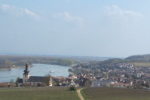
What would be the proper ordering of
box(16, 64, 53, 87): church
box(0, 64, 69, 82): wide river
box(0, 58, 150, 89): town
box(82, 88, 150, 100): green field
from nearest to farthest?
1. box(82, 88, 150, 100): green field
2. box(16, 64, 53, 87): church
3. box(0, 58, 150, 89): town
4. box(0, 64, 69, 82): wide river

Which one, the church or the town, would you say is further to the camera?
the town

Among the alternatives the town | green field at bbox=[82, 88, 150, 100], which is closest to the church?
the town

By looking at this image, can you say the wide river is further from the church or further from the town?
the church

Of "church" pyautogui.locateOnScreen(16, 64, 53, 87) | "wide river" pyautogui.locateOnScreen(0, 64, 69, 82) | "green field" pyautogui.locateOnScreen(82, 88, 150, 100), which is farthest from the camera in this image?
"wide river" pyautogui.locateOnScreen(0, 64, 69, 82)

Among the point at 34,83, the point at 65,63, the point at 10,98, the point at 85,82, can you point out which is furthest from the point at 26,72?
the point at 65,63

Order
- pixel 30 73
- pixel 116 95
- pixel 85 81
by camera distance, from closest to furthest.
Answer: pixel 116 95 → pixel 85 81 → pixel 30 73

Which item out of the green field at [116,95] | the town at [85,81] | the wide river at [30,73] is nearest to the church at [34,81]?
the town at [85,81]

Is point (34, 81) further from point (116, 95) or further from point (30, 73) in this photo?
point (30, 73)

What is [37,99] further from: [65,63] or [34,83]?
[65,63]

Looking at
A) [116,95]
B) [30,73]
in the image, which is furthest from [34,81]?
[30,73]

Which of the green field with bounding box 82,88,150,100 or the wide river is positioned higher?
the wide river

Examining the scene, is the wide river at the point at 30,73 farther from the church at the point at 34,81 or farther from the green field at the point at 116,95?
the green field at the point at 116,95
